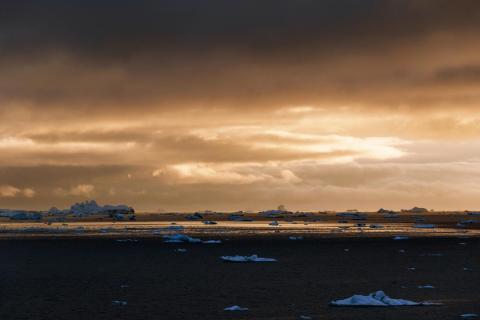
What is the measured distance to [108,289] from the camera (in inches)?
1447

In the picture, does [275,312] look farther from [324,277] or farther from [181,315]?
[324,277]

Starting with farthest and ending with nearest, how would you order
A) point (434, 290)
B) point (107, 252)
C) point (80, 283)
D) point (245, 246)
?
point (245, 246), point (107, 252), point (80, 283), point (434, 290)

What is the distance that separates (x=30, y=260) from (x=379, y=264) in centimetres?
2612

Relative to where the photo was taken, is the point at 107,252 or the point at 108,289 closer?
the point at 108,289

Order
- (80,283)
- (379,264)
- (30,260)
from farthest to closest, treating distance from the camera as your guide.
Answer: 1. (30,260)
2. (379,264)
3. (80,283)

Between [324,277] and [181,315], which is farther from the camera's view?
[324,277]

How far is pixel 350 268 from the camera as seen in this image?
4816cm

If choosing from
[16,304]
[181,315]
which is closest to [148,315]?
[181,315]

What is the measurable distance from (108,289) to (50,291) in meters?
2.80

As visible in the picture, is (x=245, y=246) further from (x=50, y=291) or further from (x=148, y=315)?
(x=148, y=315)

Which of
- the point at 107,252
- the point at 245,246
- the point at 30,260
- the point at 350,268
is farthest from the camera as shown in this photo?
the point at 245,246

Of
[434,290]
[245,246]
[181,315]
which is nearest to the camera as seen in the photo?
[181,315]

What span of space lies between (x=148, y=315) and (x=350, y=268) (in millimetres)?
23049

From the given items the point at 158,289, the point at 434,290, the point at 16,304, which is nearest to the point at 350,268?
the point at 434,290
